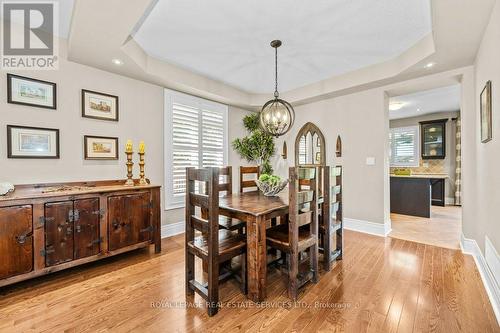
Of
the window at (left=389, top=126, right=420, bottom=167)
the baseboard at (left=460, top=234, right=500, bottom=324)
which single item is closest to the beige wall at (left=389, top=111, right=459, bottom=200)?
the window at (left=389, top=126, right=420, bottom=167)

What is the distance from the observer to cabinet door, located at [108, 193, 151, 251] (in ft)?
8.78

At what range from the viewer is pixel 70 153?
282 centimetres

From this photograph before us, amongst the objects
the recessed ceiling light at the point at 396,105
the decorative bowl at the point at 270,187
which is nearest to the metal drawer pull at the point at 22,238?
the decorative bowl at the point at 270,187

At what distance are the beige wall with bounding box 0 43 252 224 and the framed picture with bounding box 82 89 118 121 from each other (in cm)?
6

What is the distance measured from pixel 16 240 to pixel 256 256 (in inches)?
85.9

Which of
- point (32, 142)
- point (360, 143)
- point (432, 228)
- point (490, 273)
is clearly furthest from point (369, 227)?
point (32, 142)

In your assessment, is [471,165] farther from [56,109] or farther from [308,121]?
[56,109]

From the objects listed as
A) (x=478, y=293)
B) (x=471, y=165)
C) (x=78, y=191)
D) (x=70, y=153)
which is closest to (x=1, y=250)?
(x=78, y=191)

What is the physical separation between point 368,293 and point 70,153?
365cm

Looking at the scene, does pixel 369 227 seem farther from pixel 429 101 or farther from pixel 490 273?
pixel 429 101

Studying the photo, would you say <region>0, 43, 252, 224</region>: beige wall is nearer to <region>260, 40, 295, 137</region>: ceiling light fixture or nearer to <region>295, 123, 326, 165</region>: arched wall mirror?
<region>260, 40, 295, 137</region>: ceiling light fixture

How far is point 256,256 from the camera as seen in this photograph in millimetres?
1916

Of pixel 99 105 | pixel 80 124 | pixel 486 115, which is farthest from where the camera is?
pixel 99 105

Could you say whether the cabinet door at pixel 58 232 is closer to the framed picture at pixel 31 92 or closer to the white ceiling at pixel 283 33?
the framed picture at pixel 31 92
